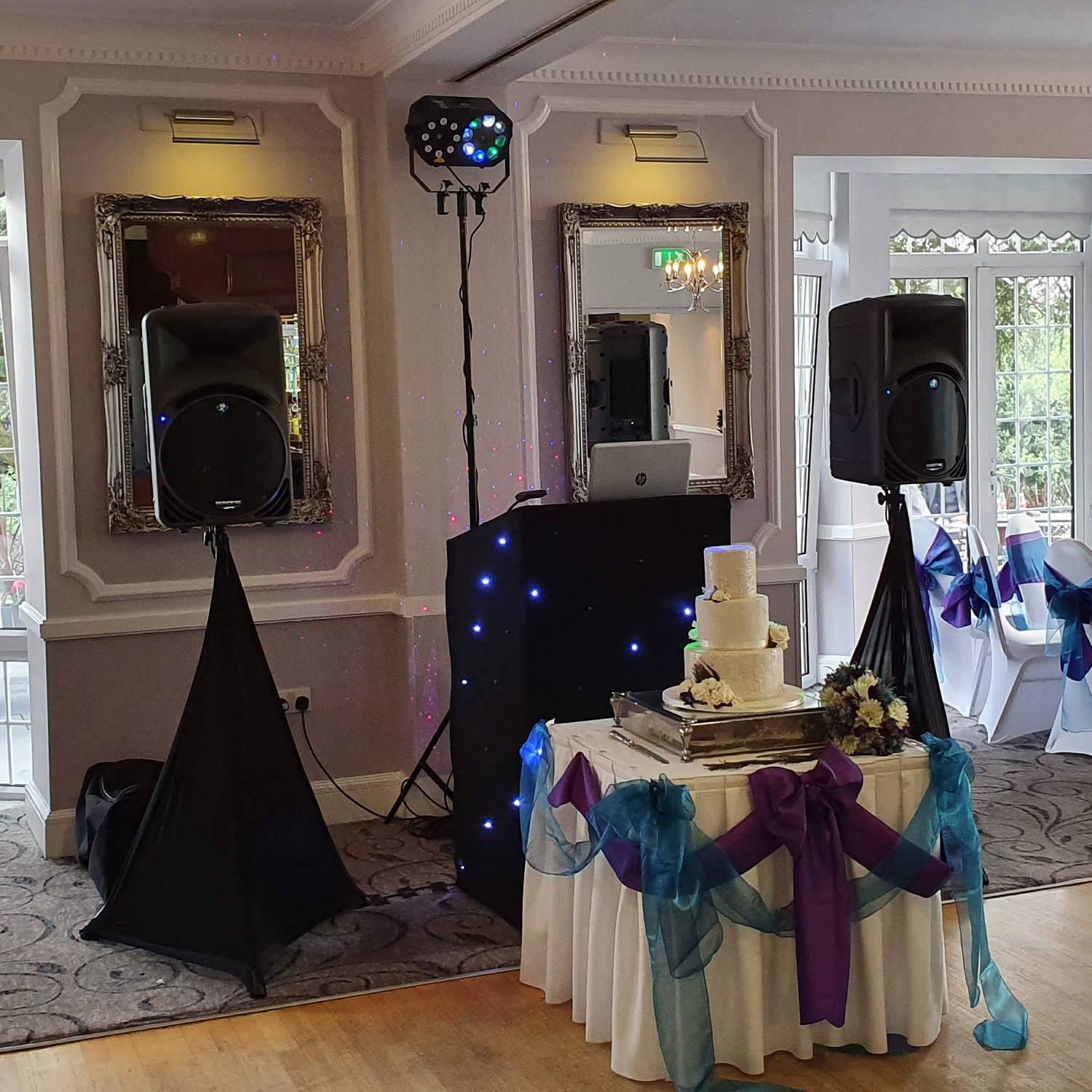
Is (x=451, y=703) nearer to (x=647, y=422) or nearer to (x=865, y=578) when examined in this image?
(x=647, y=422)

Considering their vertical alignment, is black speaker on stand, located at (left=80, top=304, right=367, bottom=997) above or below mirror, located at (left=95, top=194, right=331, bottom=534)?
below

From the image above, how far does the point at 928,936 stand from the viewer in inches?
121

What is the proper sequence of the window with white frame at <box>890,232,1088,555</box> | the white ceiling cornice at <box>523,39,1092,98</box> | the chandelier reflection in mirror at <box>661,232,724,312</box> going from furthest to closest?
the window with white frame at <box>890,232,1088,555</box>, the chandelier reflection in mirror at <box>661,232,724,312</box>, the white ceiling cornice at <box>523,39,1092,98</box>

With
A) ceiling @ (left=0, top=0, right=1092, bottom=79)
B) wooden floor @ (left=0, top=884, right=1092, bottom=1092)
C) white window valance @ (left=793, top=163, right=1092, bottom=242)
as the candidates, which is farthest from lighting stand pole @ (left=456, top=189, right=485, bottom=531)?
white window valance @ (left=793, top=163, right=1092, bottom=242)

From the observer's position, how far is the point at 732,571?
3205 mm

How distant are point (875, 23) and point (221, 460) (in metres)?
2.90

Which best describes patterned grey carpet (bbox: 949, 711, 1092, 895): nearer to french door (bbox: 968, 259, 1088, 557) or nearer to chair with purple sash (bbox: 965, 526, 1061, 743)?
chair with purple sash (bbox: 965, 526, 1061, 743)

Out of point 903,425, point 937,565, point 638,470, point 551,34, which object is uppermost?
point 551,34

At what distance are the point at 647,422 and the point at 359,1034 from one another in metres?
2.58

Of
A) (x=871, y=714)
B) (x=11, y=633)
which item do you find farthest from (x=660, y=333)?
(x=11, y=633)

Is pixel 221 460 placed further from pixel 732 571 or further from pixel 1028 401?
pixel 1028 401

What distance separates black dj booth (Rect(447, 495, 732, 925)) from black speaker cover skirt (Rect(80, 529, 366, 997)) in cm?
57

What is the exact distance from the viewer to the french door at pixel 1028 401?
25.4 feet

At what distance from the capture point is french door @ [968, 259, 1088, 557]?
7.73 meters
